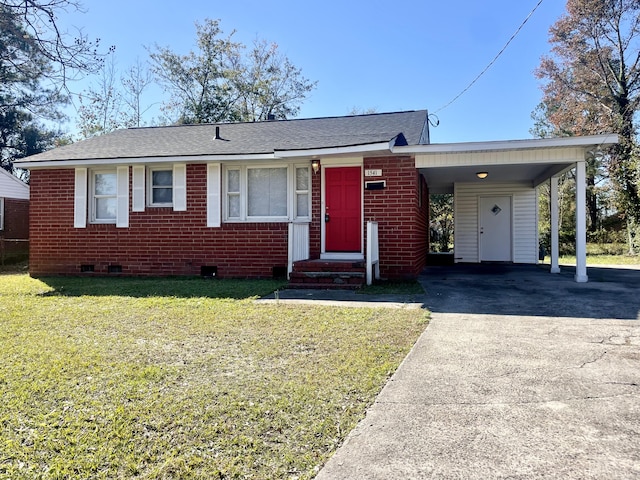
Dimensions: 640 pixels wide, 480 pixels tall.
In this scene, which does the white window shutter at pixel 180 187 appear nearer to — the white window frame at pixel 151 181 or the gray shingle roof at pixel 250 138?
the white window frame at pixel 151 181

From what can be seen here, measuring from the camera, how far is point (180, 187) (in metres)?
9.91

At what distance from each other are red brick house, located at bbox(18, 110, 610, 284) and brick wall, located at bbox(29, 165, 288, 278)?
25 mm

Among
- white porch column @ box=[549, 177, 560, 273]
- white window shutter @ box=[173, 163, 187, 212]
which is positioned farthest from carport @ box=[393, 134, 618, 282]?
white window shutter @ box=[173, 163, 187, 212]

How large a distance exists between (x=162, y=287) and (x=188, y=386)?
5.47 metres

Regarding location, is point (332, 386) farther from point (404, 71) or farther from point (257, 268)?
point (404, 71)

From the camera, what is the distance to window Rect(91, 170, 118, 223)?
10391 mm

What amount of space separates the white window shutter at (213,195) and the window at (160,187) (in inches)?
42.8

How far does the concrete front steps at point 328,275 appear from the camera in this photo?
313 inches

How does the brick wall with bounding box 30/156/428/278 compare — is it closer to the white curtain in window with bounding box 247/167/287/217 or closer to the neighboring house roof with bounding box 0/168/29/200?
the white curtain in window with bounding box 247/167/287/217

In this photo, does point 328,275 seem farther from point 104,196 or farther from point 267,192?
point 104,196

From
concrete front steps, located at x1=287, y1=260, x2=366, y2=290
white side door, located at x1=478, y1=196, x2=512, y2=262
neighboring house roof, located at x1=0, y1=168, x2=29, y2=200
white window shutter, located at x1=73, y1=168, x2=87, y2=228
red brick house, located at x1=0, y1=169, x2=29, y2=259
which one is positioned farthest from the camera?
neighboring house roof, located at x1=0, y1=168, x2=29, y2=200

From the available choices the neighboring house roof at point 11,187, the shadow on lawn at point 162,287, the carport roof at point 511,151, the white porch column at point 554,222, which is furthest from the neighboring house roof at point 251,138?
the neighboring house roof at point 11,187

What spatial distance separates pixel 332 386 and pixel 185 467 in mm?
1232

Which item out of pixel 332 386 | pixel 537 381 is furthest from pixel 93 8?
pixel 537 381
